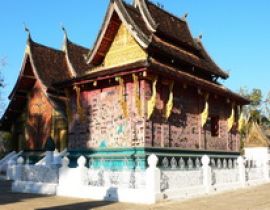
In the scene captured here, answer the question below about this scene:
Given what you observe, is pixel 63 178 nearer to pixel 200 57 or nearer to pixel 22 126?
pixel 200 57

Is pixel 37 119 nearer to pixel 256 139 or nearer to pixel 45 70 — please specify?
pixel 45 70

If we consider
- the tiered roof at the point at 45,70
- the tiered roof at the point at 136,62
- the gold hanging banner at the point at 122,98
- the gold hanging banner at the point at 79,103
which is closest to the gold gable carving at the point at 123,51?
the tiered roof at the point at 136,62

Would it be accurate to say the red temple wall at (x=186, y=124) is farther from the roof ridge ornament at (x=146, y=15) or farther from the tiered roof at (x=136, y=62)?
the roof ridge ornament at (x=146, y=15)

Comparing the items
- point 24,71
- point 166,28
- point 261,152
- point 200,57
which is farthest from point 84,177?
point 261,152

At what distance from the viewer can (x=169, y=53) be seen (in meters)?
16.6

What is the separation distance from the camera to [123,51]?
666 inches

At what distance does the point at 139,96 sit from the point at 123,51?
10.7 feet

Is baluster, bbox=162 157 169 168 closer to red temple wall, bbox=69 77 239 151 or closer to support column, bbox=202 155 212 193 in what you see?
red temple wall, bbox=69 77 239 151

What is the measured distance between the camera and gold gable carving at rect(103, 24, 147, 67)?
53.4ft

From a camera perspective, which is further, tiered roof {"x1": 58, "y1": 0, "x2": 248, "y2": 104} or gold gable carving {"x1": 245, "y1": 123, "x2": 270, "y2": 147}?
gold gable carving {"x1": 245, "y1": 123, "x2": 270, "y2": 147}

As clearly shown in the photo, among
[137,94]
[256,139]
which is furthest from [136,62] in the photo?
[256,139]

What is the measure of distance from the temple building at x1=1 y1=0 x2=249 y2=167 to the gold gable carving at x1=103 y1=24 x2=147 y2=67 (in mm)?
43

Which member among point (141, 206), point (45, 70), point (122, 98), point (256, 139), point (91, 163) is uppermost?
point (45, 70)

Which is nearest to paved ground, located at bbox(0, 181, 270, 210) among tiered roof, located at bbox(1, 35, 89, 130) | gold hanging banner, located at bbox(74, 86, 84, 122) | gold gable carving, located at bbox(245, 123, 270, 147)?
gold hanging banner, located at bbox(74, 86, 84, 122)
